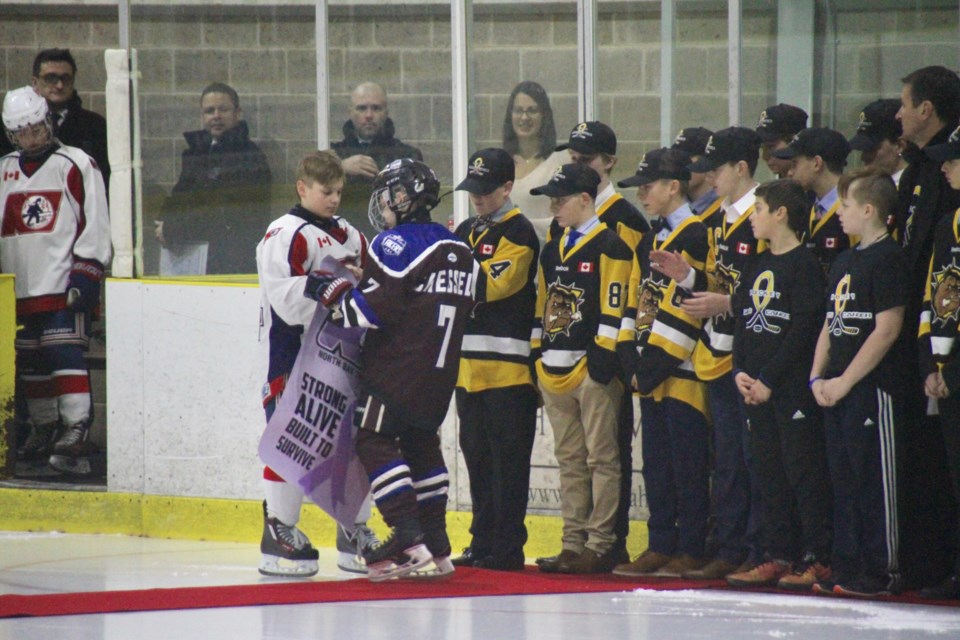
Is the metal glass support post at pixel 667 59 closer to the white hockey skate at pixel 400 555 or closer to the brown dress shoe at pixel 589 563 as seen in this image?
the brown dress shoe at pixel 589 563

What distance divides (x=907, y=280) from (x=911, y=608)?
1.12 metres

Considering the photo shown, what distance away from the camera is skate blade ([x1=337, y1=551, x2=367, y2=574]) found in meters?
6.58

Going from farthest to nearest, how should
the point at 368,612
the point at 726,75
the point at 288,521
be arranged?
the point at 726,75 < the point at 288,521 < the point at 368,612

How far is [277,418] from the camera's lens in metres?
6.33

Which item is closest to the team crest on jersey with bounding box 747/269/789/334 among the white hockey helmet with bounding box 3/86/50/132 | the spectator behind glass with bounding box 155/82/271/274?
the spectator behind glass with bounding box 155/82/271/274

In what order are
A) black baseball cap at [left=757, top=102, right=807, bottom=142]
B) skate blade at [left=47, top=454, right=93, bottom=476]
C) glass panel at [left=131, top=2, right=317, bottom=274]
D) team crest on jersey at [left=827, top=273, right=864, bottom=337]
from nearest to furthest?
team crest on jersey at [left=827, top=273, right=864, bottom=337] → black baseball cap at [left=757, top=102, right=807, bottom=142] → glass panel at [left=131, top=2, right=317, bottom=274] → skate blade at [left=47, top=454, right=93, bottom=476]

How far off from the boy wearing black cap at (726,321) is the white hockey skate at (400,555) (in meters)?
1.04

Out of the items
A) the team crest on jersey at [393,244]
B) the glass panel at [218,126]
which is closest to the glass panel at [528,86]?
the glass panel at [218,126]

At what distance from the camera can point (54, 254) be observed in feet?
27.1

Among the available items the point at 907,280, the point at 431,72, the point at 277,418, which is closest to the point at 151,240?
the point at 431,72

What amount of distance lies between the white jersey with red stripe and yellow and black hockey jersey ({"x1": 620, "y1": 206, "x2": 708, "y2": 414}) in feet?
3.73

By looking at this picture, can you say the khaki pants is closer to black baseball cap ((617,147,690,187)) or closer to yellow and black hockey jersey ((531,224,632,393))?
yellow and black hockey jersey ((531,224,632,393))

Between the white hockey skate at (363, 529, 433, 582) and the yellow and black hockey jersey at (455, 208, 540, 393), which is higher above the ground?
the yellow and black hockey jersey at (455, 208, 540, 393)

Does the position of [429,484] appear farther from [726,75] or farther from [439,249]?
[726,75]
